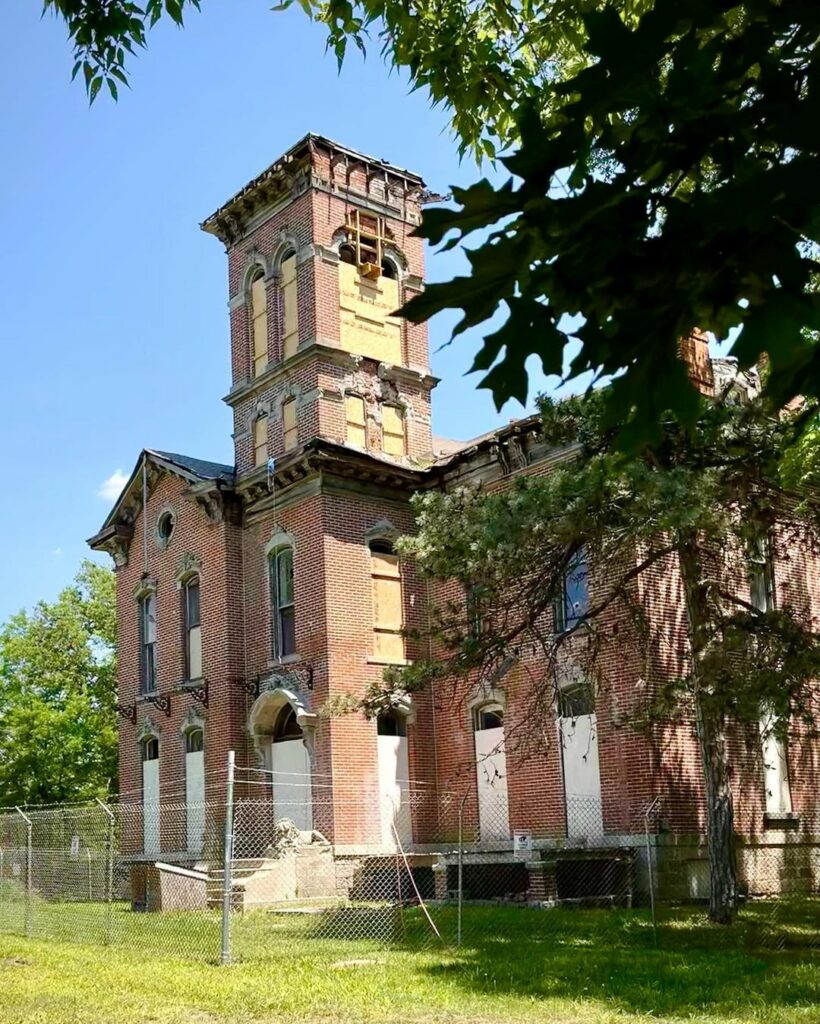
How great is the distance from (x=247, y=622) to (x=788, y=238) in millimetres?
22802

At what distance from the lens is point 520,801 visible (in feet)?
70.5

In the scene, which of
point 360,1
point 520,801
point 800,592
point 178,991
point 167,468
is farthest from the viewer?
point 167,468

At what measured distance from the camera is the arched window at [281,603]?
23875 millimetres

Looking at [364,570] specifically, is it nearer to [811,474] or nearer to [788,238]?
[811,474]

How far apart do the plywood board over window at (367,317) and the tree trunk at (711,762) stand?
35.6 ft

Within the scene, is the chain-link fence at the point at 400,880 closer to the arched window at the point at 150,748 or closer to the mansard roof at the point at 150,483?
the arched window at the point at 150,748

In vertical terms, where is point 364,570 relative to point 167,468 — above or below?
below

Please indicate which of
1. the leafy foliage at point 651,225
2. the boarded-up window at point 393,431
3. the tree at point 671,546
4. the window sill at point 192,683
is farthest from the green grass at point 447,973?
the boarded-up window at point 393,431

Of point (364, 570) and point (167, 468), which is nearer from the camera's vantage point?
point (364, 570)

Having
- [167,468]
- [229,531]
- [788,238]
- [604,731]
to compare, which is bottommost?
[604,731]

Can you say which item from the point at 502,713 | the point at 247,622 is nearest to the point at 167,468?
the point at 247,622

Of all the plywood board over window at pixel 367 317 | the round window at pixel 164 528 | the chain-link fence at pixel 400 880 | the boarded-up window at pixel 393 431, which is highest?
the plywood board over window at pixel 367 317

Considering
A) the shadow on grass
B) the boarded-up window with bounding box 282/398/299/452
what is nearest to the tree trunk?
the shadow on grass

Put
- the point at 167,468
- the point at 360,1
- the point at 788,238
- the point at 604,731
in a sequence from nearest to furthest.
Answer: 1. the point at 788,238
2. the point at 360,1
3. the point at 604,731
4. the point at 167,468
